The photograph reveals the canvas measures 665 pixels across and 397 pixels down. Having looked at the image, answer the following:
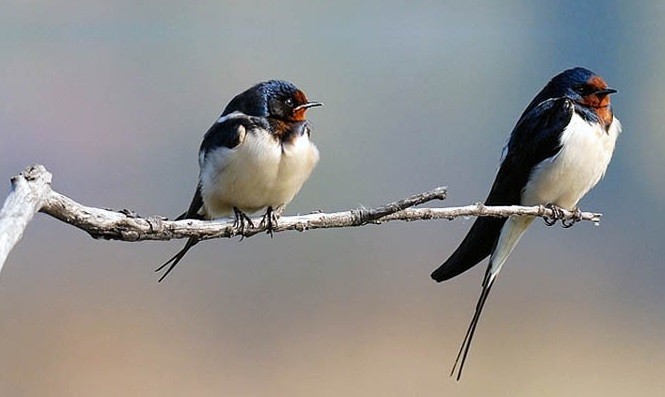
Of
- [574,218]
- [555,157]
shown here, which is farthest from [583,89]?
[574,218]

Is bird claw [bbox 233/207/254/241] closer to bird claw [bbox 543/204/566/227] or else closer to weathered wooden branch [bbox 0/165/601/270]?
weathered wooden branch [bbox 0/165/601/270]

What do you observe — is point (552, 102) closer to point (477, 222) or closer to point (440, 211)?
point (477, 222)

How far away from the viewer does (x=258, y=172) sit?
1.74 m

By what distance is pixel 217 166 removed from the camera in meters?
1.80

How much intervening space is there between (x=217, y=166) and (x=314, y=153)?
16cm

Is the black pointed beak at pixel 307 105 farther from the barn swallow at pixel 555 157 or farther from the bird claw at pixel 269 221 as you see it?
the barn swallow at pixel 555 157

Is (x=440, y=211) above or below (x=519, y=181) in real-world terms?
below

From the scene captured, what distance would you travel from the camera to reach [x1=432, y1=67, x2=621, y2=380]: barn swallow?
2.06 metres

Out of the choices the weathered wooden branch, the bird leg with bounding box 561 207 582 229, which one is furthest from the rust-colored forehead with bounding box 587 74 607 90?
the weathered wooden branch

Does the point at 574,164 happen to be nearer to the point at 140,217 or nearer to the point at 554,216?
the point at 554,216

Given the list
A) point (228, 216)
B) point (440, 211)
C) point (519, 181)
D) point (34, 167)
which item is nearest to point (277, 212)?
point (228, 216)

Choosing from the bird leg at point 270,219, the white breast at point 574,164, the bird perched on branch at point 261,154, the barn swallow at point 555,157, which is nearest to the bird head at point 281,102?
the bird perched on branch at point 261,154

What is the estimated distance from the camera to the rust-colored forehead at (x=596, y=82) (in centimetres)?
208

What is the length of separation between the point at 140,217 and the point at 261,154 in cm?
51
